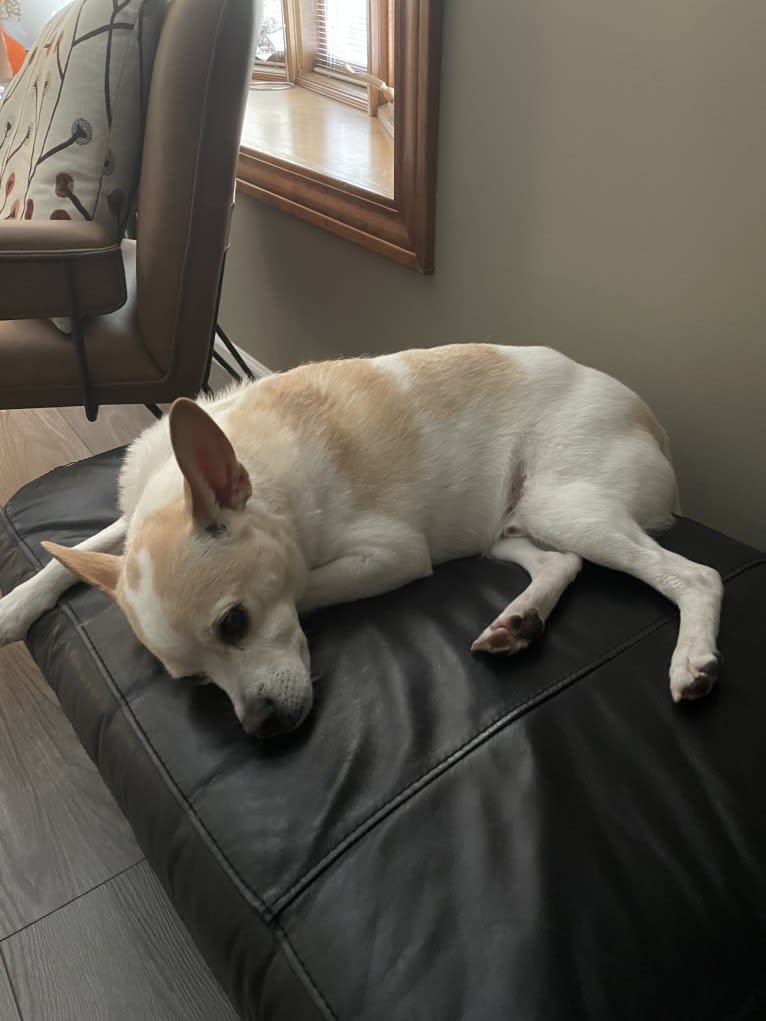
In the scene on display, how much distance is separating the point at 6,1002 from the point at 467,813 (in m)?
0.83

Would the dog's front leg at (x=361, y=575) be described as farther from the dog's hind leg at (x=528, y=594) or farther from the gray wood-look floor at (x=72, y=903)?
the gray wood-look floor at (x=72, y=903)

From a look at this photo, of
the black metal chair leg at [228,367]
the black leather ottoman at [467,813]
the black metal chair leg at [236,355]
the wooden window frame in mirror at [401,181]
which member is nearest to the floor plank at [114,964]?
the black leather ottoman at [467,813]

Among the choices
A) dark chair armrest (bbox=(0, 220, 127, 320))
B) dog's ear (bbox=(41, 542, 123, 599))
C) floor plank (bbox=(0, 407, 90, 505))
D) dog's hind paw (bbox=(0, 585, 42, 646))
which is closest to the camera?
dog's ear (bbox=(41, 542, 123, 599))

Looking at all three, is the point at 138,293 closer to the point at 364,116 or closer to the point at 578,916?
the point at 364,116

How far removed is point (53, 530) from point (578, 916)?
106cm

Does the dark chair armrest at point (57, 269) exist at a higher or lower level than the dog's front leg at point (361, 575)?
higher

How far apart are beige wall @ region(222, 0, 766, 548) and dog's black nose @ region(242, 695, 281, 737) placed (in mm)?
964

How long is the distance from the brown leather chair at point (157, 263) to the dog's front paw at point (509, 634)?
3.54ft

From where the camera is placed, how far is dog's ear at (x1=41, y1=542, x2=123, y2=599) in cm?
111

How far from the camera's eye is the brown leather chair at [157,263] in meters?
1.53

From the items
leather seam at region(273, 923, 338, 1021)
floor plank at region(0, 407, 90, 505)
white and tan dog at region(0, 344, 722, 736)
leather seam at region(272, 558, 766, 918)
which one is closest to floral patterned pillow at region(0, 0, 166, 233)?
white and tan dog at region(0, 344, 722, 736)

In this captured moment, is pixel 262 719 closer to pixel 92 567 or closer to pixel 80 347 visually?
pixel 92 567

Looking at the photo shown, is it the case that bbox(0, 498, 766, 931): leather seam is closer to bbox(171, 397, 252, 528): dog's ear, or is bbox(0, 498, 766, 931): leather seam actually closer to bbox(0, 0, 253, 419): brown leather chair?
bbox(171, 397, 252, 528): dog's ear

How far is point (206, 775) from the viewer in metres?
0.93
